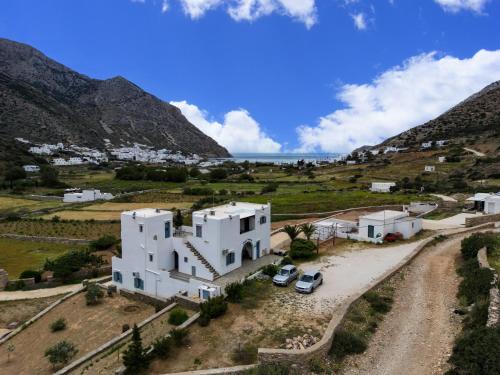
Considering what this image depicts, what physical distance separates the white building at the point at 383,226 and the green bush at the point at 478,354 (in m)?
18.2

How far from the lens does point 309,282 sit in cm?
2064

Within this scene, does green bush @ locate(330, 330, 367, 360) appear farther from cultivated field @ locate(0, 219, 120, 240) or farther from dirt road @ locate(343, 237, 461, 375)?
cultivated field @ locate(0, 219, 120, 240)

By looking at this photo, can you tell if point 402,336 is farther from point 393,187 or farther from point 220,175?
point 220,175

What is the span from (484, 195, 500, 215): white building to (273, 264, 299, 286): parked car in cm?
2519

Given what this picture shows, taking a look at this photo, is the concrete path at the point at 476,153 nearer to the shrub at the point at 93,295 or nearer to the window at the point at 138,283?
the window at the point at 138,283

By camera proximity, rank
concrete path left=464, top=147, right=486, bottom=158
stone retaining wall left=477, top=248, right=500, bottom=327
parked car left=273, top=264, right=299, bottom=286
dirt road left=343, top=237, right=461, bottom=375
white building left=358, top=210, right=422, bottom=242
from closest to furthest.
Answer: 1. stone retaining wall left=477, top=248, right=500, bottom=327
2. dirt road left=343, top=237, right=461, bottom=375
3. parked car left=273, top=264, right=299, bottom=286
4. white building left=358, top=210, right=422, bottom=242
5. concrete path left=464, top=147, right=486, bottom=158

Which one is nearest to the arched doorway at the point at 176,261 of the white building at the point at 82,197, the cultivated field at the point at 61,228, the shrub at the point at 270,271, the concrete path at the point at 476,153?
the shrub at the point at 270,271

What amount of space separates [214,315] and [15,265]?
25253mm

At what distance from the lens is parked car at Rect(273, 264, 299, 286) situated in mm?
21328

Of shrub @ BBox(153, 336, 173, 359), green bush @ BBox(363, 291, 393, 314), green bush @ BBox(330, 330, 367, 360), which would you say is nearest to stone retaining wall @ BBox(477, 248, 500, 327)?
green bush @ BBox(363, 291, 393, 314)

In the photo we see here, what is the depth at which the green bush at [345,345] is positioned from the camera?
1440 centimetres

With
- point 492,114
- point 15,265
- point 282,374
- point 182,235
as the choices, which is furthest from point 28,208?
point 492,114

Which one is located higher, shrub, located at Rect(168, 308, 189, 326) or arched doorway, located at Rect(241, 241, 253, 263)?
arched doorway, located at Rect(241, 241, 253, 263)

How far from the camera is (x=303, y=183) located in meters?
81.8
